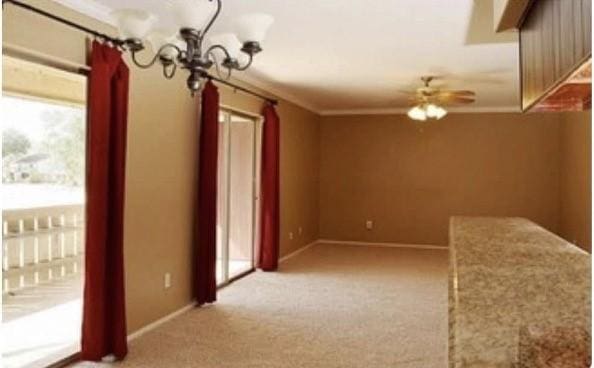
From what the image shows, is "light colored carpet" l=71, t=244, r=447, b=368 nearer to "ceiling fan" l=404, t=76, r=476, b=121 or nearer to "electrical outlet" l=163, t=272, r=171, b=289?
"electrical outlet" l=163, t=272, r=171, b=289

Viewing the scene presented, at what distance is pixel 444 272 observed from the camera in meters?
6.86

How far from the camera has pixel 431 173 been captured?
904 centimetres

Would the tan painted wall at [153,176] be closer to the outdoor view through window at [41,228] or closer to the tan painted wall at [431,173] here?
the outdoor view through window at [41,228]

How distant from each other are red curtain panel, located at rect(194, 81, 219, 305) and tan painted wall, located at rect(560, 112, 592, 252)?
4091mm

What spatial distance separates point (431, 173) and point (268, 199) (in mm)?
3570

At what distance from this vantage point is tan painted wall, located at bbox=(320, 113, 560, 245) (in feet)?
28.1

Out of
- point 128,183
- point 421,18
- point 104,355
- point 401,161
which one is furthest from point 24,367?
point 401,161

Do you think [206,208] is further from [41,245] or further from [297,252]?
[297,252]

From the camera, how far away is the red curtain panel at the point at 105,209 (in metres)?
3.40

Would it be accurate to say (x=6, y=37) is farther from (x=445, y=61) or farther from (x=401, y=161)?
(x=401, y=161)

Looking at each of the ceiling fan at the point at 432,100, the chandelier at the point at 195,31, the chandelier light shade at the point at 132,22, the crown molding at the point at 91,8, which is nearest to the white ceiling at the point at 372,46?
the crown molding at the point at 91,8

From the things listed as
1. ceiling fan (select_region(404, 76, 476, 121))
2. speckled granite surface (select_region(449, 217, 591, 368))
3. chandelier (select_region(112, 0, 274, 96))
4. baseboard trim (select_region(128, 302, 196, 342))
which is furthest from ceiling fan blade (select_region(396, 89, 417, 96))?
speckled granite surface (select_region(449, 217, 591, 368))

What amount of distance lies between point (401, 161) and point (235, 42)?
22.5 feet

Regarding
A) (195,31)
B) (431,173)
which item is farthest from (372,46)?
(431,173)
